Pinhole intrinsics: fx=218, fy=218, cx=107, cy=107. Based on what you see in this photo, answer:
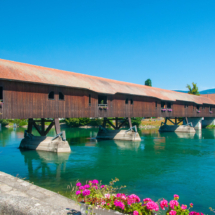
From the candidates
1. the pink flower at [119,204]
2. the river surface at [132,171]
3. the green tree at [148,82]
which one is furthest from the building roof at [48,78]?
the green tree at [148,82]

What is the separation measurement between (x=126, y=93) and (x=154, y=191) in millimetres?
16834

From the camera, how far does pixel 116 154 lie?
63.0ft

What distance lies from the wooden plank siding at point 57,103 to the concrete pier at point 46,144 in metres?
2.30

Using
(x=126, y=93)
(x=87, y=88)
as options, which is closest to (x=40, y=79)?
(x=87, y=88)

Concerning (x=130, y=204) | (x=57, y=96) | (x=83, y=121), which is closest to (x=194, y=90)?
(x=83, y=121)

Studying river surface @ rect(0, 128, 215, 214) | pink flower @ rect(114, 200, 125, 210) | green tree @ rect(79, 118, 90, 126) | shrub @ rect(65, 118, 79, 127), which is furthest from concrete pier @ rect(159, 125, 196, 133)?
pink flower @ rect(114, 200, 125, 210)

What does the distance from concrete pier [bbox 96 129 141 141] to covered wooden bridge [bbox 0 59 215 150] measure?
239 cm

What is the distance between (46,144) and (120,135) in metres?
11.2

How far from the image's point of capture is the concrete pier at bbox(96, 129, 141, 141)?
89.4 ft

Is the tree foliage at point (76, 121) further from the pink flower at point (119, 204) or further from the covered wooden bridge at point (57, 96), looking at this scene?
the pink flower at point (119, 204)

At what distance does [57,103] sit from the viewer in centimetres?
1956

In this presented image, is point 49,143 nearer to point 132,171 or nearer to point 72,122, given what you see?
point 132,171

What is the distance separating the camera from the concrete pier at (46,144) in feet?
61.4

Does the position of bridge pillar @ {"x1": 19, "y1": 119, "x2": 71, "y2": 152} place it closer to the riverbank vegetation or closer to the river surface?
the river surface
